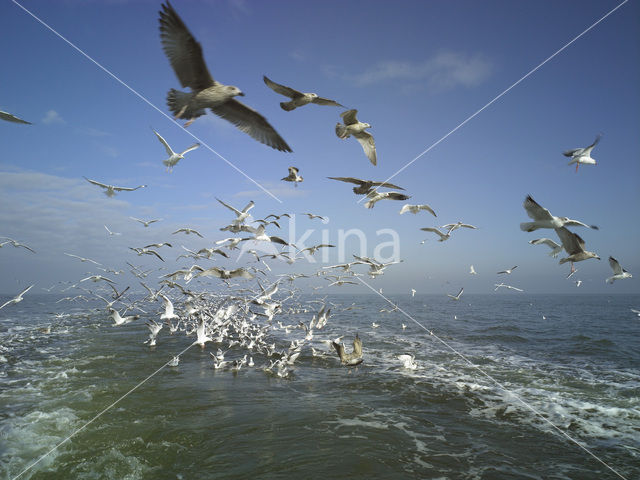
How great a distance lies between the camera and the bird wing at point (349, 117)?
8.35 m

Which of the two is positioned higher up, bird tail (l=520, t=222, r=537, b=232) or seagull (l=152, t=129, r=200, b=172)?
seagull (l=152, t=129, r=200, b=172)

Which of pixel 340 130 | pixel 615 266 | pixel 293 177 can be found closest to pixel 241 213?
pixel 293 177

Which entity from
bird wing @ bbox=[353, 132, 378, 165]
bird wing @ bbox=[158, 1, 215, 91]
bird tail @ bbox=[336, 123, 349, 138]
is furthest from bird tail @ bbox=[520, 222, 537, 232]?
bird wing @ bbox=[158, 1, 215, 91]

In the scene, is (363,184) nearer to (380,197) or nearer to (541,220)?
(380,197)

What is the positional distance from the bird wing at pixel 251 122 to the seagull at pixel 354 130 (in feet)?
5.24

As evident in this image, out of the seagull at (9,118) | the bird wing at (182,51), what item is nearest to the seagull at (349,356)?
the bird wing at (182,51)

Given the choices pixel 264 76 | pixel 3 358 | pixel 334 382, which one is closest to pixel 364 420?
pixel 334 382

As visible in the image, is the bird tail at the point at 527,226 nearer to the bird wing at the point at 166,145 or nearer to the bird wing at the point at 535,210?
the bird wing at the point at 535,210

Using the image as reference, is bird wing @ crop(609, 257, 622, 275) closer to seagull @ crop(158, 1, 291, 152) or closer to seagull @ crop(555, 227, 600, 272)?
seagull @ crop(555, 227, 600, 272)

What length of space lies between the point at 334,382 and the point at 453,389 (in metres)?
4.10

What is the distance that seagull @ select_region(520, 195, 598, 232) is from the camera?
645cm

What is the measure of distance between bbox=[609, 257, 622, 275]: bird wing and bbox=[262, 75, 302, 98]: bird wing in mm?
9110

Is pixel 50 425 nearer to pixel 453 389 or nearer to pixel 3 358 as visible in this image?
pixel 3 358

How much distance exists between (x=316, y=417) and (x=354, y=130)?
24.8 feet
